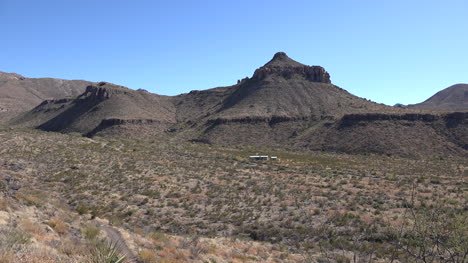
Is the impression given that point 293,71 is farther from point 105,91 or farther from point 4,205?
point 4,205

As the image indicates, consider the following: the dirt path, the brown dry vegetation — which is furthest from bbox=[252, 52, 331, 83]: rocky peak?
the dirt path

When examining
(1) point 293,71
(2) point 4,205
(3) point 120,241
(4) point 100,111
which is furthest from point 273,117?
(2) point 4,205

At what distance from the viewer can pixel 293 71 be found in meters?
104

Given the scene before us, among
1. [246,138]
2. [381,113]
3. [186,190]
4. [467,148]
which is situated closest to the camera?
[186,190]

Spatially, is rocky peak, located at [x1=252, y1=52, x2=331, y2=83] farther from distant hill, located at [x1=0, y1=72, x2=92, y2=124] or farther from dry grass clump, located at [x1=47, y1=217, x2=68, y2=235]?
distant hill, located at [x1=0, y1=72, x2=92, y2=124]

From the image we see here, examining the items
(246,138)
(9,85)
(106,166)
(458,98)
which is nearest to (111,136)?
(246,138)

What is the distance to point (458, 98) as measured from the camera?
149875mm

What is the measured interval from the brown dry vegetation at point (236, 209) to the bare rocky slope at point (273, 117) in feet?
100

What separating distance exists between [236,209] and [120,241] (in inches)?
409

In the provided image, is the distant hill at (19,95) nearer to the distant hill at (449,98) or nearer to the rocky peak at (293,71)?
the rocky peak at (293,71)

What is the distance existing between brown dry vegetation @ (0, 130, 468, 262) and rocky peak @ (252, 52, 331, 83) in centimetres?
6945

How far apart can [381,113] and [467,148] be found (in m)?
18.6

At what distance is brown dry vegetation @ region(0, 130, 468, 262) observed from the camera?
10656 millimetres

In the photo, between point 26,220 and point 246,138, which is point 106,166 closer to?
point 26,220
